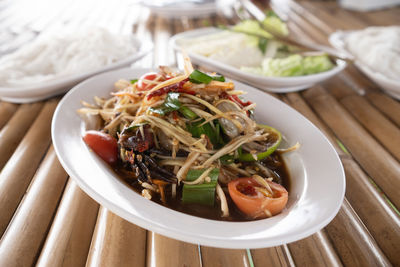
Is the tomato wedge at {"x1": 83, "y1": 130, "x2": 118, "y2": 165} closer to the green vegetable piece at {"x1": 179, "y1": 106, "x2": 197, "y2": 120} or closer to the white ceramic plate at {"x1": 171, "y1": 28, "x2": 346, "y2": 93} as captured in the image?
the green vegetable piece at {"x1": 179, "y1": 106, "x2": 197, "y2": 120}

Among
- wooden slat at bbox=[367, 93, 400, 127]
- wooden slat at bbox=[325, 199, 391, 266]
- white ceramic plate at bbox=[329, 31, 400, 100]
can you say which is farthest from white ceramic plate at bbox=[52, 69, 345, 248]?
white ceramic plate at bbox=[329, 31, 400, 100]

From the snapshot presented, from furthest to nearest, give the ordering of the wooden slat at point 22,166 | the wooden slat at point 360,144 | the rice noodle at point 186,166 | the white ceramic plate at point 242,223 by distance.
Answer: the wooden slat at point 360,144, the rice noodle at point 186,166, the wooden slat at point 22,166, the white ceramic plate at point 242,223

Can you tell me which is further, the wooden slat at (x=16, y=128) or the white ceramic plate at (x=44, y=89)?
the white ceramic plate at (x=44, y=89)

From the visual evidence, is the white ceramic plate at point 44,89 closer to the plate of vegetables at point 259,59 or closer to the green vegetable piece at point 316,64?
the plate of vegetables at point 259,59

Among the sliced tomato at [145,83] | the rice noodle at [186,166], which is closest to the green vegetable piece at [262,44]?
the sliced tomato at [145,83]

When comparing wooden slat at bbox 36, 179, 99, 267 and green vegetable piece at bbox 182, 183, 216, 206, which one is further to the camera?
green vegetable piece at bbox 182, 183, 216, 206

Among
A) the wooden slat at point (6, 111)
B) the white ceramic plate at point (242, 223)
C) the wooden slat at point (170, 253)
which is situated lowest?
the wooden slat at point (6, 111)
